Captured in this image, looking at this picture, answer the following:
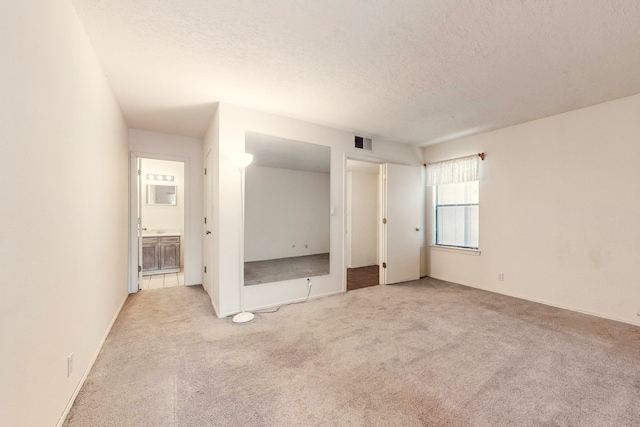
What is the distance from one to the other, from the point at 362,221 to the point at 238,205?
3310mm

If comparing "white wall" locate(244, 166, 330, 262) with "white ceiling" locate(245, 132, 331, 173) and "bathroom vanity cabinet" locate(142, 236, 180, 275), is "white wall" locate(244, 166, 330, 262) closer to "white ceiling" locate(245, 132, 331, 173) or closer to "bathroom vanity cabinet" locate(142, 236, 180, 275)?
"white ceiling" locate(245, 132, 331, 173)

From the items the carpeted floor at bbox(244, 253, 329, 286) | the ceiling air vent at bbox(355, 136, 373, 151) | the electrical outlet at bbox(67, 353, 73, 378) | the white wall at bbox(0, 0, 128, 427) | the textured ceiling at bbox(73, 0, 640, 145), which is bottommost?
the electrical outlet at bbox(67, 353, 73, 378)

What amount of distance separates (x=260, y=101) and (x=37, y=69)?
2.01 m

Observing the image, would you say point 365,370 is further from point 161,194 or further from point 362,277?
point 161,194

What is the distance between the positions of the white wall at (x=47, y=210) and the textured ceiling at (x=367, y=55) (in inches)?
19.0

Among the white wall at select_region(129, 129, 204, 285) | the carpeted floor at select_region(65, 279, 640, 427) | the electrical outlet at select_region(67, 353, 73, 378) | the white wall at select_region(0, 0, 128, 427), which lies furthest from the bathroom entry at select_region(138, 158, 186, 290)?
the electrical outlet at select_region(67, 353, 73, 378)

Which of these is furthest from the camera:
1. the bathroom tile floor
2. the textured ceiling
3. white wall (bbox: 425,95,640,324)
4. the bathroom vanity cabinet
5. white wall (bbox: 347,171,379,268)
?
white wall (bbox: 347,171,379,268)

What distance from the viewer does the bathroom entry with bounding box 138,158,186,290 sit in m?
5.10

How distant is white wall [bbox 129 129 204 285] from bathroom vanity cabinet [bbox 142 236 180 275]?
1.10 m

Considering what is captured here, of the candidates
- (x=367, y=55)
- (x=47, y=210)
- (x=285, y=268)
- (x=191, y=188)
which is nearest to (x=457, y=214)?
(x=285, y=268)

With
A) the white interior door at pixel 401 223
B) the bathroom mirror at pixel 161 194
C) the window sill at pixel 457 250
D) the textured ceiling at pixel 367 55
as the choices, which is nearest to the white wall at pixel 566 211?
the window sill at pixel 457 250

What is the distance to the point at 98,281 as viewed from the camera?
2266 mm

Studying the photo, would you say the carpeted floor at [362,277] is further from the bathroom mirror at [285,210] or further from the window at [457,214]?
the window at [457,214]

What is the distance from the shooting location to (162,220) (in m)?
5.75
